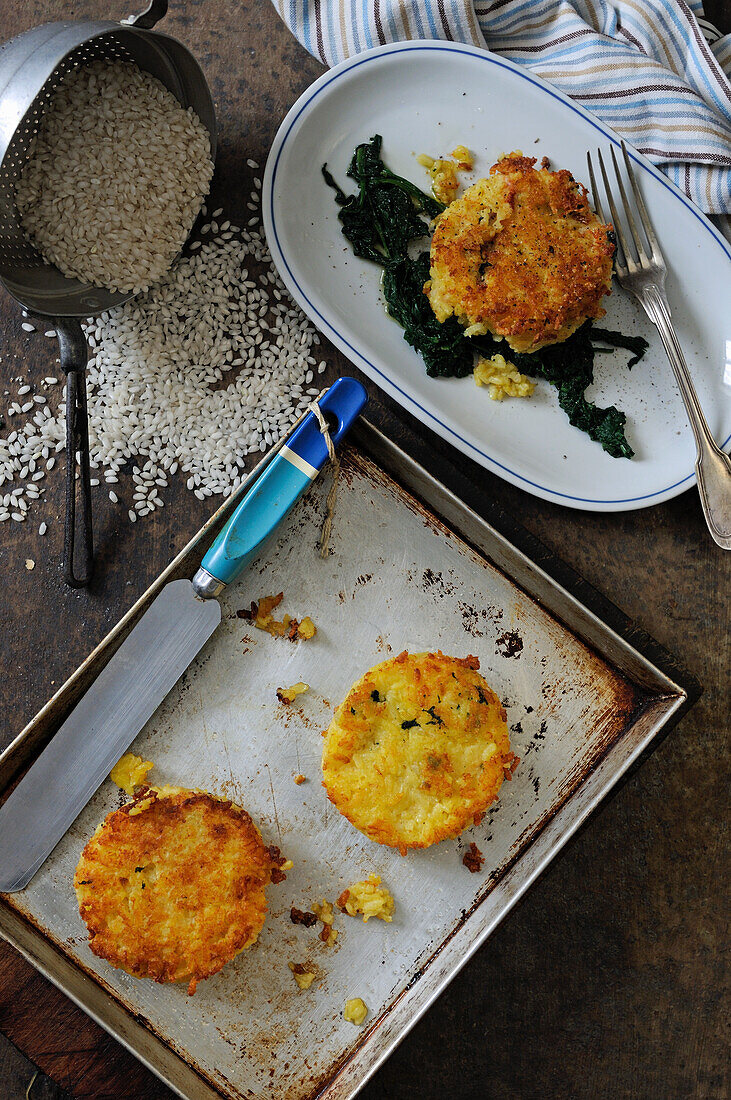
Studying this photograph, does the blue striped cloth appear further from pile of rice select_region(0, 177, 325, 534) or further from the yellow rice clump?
the yellow rice clump

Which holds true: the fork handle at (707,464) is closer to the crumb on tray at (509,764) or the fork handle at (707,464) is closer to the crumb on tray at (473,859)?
the crumb on tray at (509,764)


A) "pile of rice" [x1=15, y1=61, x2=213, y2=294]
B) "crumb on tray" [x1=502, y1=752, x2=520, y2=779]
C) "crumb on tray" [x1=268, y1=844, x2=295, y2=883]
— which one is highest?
"pile of rice" [x1=15, y1=61, x2=213, y2=294]

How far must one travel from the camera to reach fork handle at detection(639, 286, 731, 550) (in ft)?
8.59

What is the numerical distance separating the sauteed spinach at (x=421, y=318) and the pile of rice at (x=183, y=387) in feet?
1.11

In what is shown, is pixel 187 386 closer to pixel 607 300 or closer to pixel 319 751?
pixel 319 751

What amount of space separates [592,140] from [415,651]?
1.96m

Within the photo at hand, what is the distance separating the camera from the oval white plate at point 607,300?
8.82ft

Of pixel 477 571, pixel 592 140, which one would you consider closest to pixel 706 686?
pixel 477 571

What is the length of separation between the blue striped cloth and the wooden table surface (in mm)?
340

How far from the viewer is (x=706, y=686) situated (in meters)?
2.78

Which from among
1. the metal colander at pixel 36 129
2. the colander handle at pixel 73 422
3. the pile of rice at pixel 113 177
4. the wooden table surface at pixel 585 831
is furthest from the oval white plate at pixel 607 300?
the colander handle at pixel 73 422

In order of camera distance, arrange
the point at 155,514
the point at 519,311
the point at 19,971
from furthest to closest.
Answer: the point at 155,514 → the point at 519,311 → the point at 19,971

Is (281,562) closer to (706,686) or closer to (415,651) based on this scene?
(415,651)

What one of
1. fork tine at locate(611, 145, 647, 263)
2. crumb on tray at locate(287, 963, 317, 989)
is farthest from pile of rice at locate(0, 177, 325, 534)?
crumb on tray at locate(287, 963, 317, 989)
